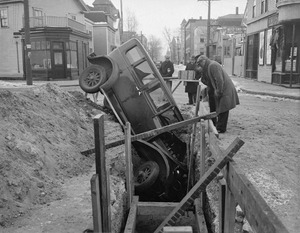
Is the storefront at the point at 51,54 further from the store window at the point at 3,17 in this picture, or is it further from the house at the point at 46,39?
the store window at the point at 3,17

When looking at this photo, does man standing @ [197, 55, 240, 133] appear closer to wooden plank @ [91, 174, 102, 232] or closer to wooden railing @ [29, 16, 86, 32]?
wooden plank @ [91, 174, 102, 232]

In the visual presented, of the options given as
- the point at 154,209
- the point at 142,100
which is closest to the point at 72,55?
the point at 142,100

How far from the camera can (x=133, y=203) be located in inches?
228

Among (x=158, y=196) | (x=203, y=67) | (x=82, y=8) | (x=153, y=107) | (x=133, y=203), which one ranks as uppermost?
(x=82, y=8)

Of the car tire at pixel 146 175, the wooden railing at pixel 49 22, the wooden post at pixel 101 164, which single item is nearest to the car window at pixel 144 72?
the car tire at pixel 146 175

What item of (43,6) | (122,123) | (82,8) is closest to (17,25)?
(43,6)

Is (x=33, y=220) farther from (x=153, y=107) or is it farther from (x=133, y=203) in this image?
(x=153, y=107)

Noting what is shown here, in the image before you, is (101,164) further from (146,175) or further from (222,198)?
(146,175)

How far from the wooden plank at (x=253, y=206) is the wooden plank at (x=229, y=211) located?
0.35 ft

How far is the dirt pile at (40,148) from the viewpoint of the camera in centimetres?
436

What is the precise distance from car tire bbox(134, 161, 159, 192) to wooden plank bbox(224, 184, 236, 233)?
4024 mm

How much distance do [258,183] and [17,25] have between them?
28419 millimetres

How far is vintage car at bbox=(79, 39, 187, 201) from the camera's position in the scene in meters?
7.45

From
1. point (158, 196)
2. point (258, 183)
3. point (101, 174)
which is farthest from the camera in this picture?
point (158, 196)
